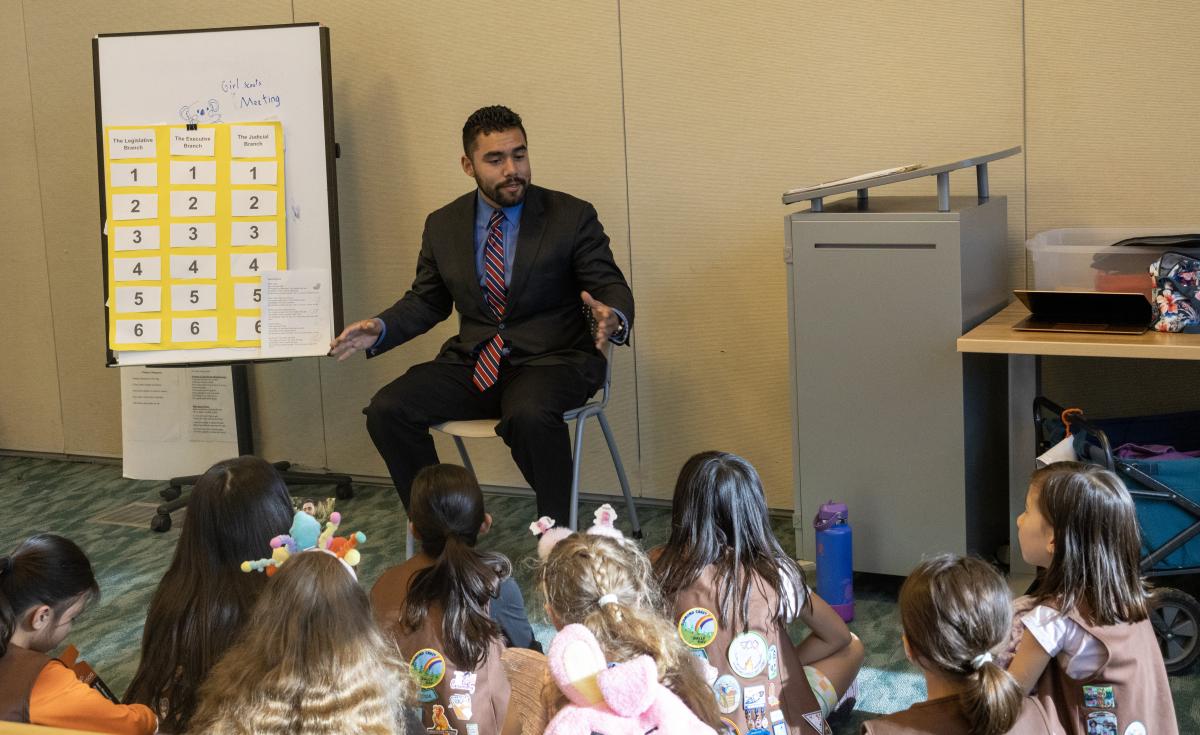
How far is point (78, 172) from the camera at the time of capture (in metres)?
5.00

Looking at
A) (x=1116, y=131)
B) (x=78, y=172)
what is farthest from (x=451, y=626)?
(x=78, y=172)

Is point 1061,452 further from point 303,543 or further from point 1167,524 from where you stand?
point 303,543

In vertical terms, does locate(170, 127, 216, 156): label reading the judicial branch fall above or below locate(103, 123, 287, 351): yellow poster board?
above

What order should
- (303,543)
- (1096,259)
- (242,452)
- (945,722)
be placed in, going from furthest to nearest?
(242,452) → (1096,259) → (303,543) → (945,722)

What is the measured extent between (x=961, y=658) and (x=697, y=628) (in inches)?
21.1

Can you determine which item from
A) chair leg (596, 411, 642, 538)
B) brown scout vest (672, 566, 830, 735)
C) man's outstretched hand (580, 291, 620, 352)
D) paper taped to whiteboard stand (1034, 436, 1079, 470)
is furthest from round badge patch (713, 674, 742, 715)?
chair leg (596, 411, 642, 538)

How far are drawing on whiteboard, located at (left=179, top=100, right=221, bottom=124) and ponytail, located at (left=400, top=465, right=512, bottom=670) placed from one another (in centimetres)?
226

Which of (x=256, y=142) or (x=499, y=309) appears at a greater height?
(x=256, y=142)

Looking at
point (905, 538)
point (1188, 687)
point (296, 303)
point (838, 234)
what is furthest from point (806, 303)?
point (296, 303)

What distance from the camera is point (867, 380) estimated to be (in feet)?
10.4

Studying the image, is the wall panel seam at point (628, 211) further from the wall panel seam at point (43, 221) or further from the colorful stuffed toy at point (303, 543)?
the wall panel seam at point (43, 221)

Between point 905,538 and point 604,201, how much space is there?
1.56 metres

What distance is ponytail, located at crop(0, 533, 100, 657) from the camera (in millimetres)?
2145

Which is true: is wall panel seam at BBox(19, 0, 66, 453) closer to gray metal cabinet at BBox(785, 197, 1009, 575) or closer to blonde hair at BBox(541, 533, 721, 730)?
gray metal cabinet at BBox(785, 197, 1009, 575)
